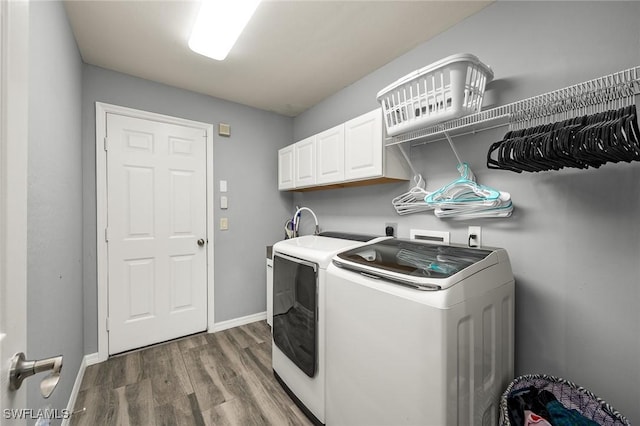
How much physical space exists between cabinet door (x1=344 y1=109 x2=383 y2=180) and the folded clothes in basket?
1395 mm

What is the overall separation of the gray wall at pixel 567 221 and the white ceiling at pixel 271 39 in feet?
1.30

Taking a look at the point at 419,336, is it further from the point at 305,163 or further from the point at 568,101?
the point at 305,163

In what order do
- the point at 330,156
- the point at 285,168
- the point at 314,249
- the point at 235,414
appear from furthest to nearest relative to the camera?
the point at 285,168
the point at 330,156
the point at 314,249
the point at 235,414

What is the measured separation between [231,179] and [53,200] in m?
1.61

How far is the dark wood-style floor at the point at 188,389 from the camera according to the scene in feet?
5.34

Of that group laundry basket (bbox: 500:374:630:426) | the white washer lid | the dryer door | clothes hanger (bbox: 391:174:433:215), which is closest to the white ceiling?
clothes hanger (bbox: 391:174:433:215)

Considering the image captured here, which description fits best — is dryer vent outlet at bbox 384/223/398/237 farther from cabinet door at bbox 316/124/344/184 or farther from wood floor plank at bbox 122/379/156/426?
wood floor plank at bbox 122/379/156/426

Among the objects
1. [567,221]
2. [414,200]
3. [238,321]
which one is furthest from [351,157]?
[238,321]

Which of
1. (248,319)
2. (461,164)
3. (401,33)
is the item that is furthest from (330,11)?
(248,319)

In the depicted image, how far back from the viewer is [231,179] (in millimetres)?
2871

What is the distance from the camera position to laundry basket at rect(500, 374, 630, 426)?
1061 mm

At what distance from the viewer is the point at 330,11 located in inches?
63.9

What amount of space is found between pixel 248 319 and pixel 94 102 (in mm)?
2557

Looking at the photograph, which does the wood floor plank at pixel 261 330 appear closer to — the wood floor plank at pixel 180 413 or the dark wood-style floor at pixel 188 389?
the dark wood-style floor at pixel 188 389
